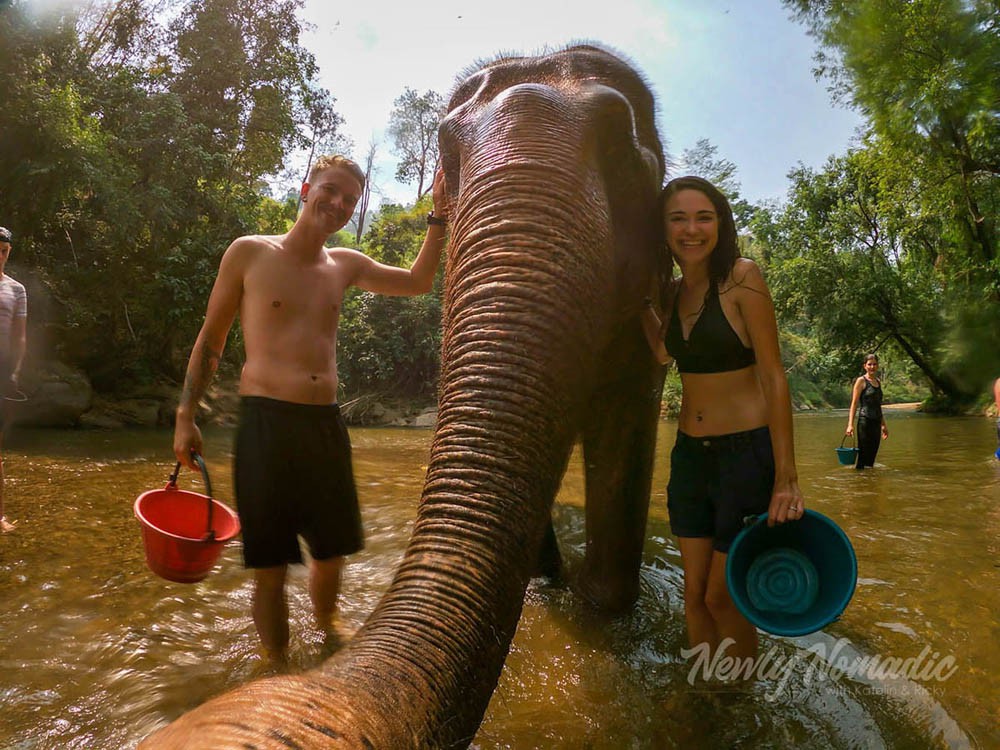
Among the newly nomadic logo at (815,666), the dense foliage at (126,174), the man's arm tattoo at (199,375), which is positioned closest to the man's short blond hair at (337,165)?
the man's arm tattoo at (199,375)

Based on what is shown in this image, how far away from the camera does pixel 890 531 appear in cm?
547

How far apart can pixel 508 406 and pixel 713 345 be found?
1.02 m

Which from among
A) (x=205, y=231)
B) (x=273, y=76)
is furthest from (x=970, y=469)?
(x=273, y=76)

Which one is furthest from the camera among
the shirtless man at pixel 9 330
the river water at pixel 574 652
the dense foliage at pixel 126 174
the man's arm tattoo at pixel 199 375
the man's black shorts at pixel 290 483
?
the dense foliage at pixel 126 174

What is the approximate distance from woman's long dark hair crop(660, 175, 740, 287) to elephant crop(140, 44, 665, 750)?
0.32 m

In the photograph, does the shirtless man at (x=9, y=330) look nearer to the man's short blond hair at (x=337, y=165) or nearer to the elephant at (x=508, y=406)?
the man's short blond hair at (x=337, y=165)

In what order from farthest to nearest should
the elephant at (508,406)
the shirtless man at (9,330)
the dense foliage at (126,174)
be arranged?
the dense foliage at (126,174) < the shirtless man at (9,330) < the elephant at (508,406)

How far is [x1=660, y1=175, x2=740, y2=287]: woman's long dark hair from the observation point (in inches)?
104

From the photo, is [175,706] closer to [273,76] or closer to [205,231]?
[205,231]

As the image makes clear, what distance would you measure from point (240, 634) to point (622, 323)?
8.13 feet

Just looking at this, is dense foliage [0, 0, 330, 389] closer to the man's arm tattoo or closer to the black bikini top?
the man's arm tattoo

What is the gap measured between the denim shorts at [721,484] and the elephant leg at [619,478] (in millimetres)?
757

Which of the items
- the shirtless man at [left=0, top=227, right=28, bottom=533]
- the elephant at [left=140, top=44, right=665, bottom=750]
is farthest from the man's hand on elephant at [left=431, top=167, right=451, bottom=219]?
the shirtless man at [left=0, top=227, right=28, bottom=533]

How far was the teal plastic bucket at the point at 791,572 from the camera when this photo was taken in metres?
2.20
